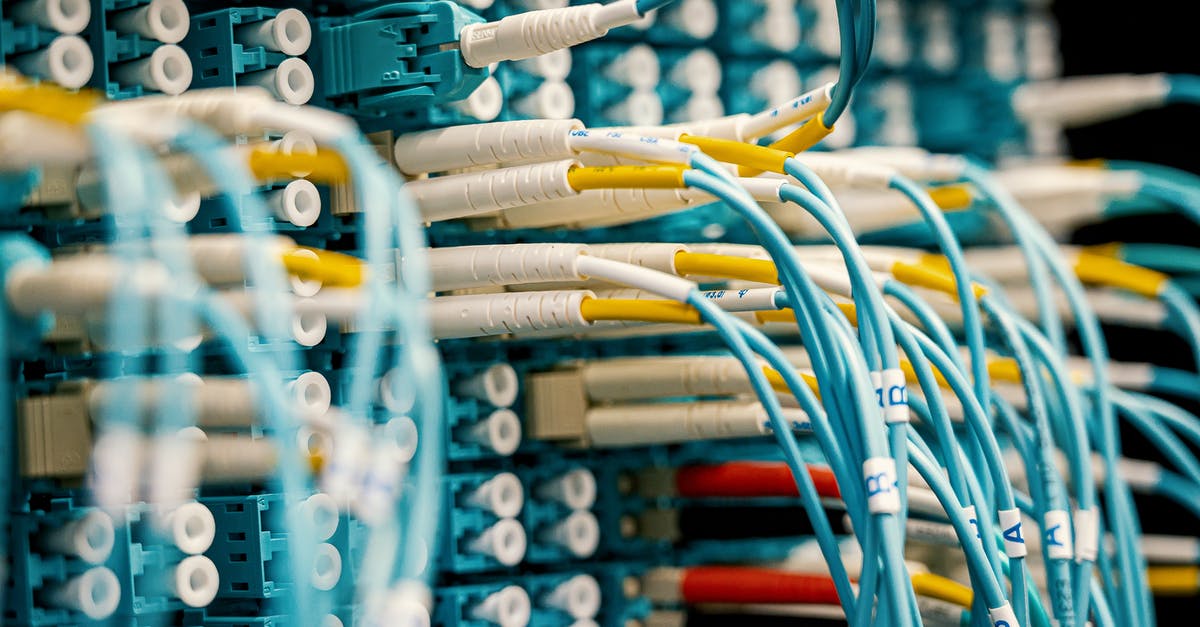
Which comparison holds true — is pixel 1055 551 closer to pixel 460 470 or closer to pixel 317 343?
pixel 460 470

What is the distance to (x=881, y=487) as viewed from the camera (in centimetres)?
103

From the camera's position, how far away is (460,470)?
1397 mm

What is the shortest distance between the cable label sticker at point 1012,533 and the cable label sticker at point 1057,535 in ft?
0.21

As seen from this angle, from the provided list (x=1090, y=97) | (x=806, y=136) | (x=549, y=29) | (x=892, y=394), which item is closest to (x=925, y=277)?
(x=806, y=136)

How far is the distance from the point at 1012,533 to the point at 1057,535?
8 cm

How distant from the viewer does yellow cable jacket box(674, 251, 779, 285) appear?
119 cm

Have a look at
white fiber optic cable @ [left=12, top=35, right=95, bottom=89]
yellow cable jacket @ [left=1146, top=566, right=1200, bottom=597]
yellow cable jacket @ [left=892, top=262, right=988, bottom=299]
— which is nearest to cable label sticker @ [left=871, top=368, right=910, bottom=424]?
yellow cable jacket @ [left=892, top=262, right=988, bottom=299]

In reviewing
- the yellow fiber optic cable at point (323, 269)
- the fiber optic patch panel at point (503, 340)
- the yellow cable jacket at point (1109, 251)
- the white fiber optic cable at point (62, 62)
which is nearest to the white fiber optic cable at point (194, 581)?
the fiber optic patch panel at point (503, 340)

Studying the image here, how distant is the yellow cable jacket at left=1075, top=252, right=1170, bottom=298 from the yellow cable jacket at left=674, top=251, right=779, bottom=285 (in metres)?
0.61

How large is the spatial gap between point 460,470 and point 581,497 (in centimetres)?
14

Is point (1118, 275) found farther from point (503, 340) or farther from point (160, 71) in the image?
point (160, 71)

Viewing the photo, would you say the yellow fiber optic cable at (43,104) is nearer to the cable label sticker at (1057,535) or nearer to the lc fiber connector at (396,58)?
the lc fiber connector at (396,58)

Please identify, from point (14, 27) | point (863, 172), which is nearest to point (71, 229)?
point (14, 27)

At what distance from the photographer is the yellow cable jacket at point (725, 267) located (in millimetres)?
1188
